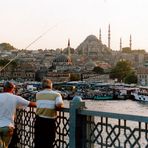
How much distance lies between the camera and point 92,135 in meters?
6.04

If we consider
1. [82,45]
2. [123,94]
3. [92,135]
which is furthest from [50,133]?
[82,45]

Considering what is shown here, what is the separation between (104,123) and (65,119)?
2.78 feet

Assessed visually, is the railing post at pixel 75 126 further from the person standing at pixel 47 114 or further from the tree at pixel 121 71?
the tree at pixel 121 71

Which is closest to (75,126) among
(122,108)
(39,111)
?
(39,111)

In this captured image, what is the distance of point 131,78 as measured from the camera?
12094 centimetres

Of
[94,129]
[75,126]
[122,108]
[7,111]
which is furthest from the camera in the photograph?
[122,108]

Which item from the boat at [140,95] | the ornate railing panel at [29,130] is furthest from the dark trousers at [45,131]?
the boat at [140,95]

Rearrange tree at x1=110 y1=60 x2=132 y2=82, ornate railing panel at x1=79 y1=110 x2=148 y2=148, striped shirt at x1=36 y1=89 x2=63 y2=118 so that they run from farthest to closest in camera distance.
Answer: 1. tree at x1=110 y1=60 x2=132 y2=82
2. striped shirt at x1=36 y1=89 x2=63 y2=118
3. ornate railing panel at x1=79 y1=110 x2=148 y2=148

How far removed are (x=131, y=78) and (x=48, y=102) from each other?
11521 centimetres

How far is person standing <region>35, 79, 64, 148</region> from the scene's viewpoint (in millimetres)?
6406

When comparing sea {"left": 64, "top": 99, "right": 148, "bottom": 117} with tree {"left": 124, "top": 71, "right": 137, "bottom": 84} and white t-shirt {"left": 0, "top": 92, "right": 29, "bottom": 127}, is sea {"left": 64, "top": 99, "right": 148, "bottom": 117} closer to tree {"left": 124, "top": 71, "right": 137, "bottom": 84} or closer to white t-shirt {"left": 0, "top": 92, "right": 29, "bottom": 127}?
white t-shirt {"left": 0, "top": 92, "right": 29, "bottom": 127}

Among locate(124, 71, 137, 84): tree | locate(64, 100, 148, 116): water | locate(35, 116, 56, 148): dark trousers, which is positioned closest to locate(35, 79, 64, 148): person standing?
locate(35, 116, 56, 148): dark trousers

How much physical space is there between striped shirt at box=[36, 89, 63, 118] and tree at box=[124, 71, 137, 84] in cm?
11317

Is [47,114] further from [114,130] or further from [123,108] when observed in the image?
[123,108]
